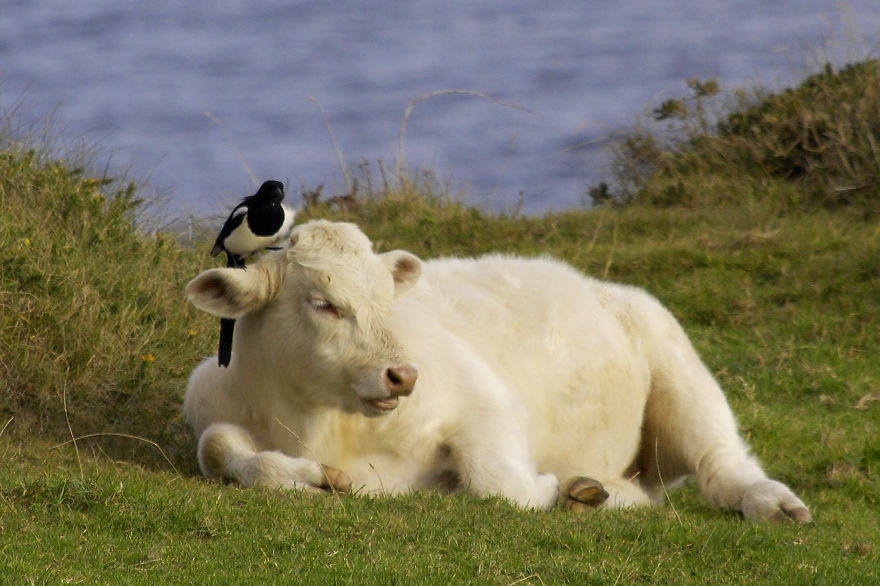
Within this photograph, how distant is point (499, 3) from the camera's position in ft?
216

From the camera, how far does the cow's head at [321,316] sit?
6066mm

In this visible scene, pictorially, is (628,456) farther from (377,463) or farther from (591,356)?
(377,463)

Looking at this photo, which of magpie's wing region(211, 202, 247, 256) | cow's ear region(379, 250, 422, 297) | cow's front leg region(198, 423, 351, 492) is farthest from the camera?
cow's ear region(379, 250, 422, 297)

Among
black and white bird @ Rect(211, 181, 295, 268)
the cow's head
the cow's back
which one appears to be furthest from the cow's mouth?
the cow's back

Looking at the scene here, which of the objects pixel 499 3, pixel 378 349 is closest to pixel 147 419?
pixel 378 349

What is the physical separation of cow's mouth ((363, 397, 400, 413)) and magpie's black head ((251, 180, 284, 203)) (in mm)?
1069

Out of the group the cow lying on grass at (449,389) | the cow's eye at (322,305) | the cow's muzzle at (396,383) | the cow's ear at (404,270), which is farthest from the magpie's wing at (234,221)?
the cow's muzzle at (396,383)

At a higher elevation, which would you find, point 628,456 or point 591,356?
point 591,356

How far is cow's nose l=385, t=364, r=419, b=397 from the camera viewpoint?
596 cm

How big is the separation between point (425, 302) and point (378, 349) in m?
1.29

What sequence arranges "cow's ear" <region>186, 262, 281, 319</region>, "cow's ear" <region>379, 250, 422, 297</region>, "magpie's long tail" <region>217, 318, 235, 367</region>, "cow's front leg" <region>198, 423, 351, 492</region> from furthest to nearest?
"cow's ear" <region>379, 250, 422, 297</region> → "magpie's long tail" <region>217, 318, 235, 367</region> → "cow's ear" <region>186, 262, 281, 319</region> → "cow's front leg" <region>198, 423, 351, 492</region>

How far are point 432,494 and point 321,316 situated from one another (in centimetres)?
99

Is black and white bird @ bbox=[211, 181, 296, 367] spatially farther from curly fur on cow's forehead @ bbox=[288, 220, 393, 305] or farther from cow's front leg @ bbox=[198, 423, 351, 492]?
cow's front leg @ bbox=[198, 423, 351, 492]

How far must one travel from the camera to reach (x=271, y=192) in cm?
618
